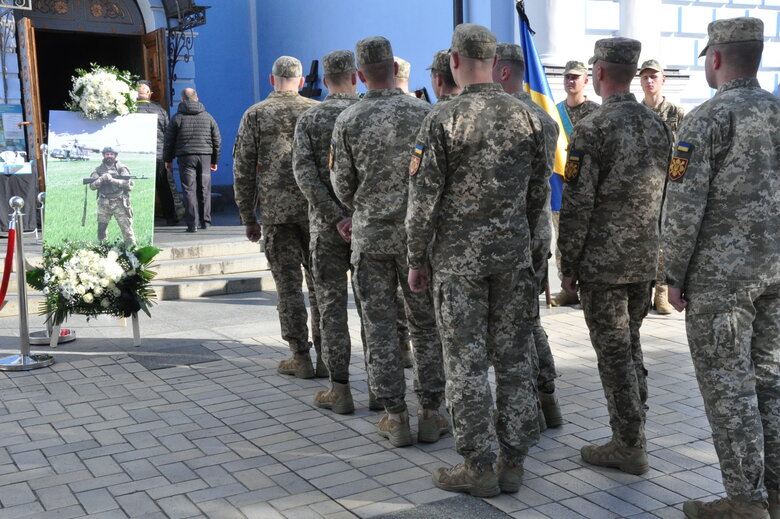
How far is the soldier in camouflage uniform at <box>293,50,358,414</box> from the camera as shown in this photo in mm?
4648

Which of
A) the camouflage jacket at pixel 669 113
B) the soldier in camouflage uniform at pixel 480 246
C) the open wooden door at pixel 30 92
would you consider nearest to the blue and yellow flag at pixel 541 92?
the camouflage jacket at pixel 669 113

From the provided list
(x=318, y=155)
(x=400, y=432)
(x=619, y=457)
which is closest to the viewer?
(x=619, y=457)

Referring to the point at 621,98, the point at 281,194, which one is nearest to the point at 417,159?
the point at 621,98

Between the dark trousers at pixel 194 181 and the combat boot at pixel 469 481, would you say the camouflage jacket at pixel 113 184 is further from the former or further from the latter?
the dark trousers at pixel 194 181

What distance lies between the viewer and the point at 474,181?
3434mm

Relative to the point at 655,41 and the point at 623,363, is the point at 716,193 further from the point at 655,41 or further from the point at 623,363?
the point at 655,41

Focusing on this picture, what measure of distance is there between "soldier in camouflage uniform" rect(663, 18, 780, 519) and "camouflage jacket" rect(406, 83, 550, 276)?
0.60 meters

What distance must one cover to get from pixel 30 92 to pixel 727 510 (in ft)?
32.9

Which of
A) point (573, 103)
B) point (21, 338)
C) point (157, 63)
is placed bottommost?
point (21, 338)

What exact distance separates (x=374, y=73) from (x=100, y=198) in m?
3.27

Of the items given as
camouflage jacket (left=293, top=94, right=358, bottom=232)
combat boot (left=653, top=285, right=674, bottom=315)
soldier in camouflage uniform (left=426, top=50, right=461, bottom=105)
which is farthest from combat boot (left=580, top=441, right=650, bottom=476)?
combat boot (left=653, top=285, right=674, bottom=315)

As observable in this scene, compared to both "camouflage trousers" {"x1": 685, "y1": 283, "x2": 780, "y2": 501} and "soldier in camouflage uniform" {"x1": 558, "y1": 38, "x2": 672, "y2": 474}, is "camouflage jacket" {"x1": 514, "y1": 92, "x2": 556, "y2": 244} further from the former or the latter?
"camouflage trousers" {"x1": 685, "y1": 283, "x2": 780, "y2": 501}

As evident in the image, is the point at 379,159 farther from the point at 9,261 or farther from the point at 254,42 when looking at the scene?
the point at 254,42

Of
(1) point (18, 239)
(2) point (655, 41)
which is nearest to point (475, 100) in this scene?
(1) point (18, 239)
